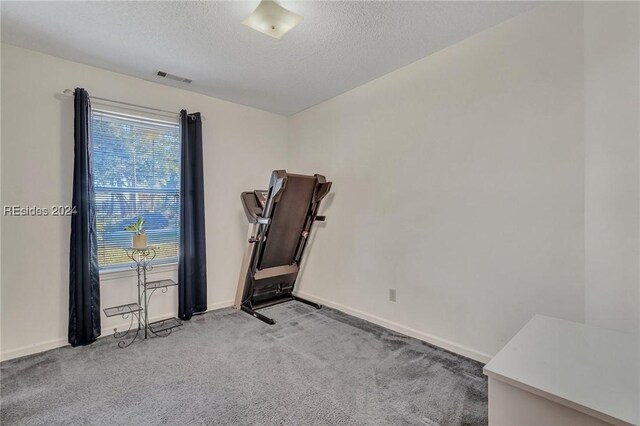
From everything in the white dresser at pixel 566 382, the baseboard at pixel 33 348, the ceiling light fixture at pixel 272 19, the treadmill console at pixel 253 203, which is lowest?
the baseboard at pixel 33 348

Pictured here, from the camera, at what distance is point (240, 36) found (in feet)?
7.89

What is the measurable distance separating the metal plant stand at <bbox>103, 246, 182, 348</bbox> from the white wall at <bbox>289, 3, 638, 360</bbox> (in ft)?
6.47

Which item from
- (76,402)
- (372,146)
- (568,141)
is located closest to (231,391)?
(76,402)

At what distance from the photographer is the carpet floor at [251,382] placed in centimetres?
184

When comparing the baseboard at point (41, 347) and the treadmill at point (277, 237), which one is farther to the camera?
the treadmill at point (277, 237)

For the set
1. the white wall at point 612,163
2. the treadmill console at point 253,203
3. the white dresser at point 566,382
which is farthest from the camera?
the treadmill console at point 253,203

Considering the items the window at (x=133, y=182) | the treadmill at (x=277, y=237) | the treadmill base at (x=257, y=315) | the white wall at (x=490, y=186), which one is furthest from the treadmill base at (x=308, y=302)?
the window at (x=133, y=182)

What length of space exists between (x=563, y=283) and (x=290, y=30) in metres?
2.60

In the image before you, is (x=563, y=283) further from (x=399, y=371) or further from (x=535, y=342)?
(x=399, y=371)

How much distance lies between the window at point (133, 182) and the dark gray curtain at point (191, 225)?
0.46 feet

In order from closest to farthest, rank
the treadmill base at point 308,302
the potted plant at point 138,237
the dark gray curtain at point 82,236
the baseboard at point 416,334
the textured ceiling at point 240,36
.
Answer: the textured ceiling at point 240,36, the baseboard at point 416,334, the dark gray curtain at point 82,236, the potted plant at point 138,237, the treadmill base at point 308,302

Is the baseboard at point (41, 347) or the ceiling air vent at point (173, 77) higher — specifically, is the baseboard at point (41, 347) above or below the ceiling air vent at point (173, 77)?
below

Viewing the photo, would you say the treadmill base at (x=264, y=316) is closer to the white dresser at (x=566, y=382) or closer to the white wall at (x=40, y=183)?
the white wall at (x=40, y=183)

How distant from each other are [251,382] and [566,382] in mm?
1832
